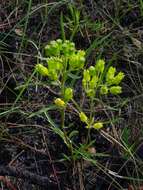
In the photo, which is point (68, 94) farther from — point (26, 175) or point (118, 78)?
point (26, 175)

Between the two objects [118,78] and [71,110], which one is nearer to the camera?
[118,78]

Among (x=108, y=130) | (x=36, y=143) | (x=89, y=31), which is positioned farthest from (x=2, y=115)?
(x=89, y=31)

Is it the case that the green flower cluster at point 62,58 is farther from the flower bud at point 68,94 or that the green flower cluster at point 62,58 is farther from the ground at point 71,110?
the ground at point 71,110

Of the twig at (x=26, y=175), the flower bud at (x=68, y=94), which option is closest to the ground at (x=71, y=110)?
the twig at (x=26, y=175)

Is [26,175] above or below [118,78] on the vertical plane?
below

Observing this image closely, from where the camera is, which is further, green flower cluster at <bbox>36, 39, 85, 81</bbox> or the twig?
the twig

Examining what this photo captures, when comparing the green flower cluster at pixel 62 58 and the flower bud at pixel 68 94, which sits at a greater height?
the green flower cluster at pixel 62 58

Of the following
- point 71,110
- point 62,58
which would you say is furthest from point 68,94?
point 71,110

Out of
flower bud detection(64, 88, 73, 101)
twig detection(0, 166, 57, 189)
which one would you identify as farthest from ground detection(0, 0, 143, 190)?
flower bud detection(64, 88, 73, 101)

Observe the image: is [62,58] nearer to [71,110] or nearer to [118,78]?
[118,78]

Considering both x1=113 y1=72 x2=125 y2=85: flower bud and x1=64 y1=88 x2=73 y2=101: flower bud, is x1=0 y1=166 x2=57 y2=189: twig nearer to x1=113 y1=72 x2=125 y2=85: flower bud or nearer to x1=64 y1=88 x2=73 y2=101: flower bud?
x1=64 y1=88 x2=73 y2=101: flower bud

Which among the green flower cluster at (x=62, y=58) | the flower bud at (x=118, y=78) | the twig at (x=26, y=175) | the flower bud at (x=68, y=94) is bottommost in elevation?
the twig at (x=26, y=175)

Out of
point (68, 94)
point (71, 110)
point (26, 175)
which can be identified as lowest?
point (26, 175)
